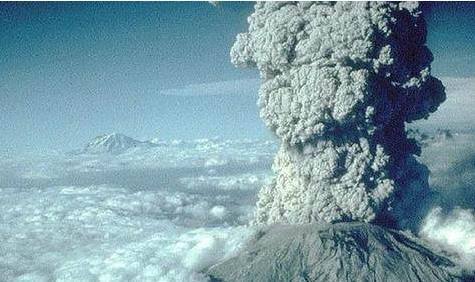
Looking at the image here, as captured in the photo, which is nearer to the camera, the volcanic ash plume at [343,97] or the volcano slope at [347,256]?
the volcanic ash plume at [343,97]

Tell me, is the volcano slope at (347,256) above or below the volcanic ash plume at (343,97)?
below

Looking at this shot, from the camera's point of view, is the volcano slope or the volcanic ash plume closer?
the volcanic ash plume

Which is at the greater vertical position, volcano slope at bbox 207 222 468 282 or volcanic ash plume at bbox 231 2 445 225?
volcanic ash plume at bbox 231 2 445 225

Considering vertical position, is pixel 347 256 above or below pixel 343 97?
below

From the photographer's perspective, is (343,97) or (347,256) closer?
(343,97)
